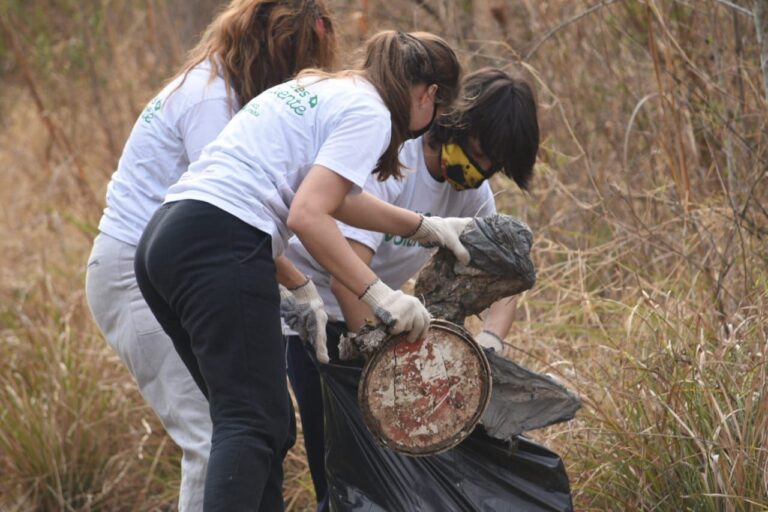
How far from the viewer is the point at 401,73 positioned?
8.81 ft

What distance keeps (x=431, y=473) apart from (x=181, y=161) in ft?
3.59

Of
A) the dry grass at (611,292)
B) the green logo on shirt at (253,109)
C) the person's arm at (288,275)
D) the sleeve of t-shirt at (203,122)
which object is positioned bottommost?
the dry grass at (611,292)

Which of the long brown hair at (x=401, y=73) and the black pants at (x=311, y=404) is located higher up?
the long brown hair at (x=401, y=73)

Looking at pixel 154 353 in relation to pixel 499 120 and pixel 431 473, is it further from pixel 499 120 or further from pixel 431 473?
pixel 499 120

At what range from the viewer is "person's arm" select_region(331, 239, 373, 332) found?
293 centimetres

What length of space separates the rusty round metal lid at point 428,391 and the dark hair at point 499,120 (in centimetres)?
52

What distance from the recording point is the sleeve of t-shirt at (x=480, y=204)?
3251 mm

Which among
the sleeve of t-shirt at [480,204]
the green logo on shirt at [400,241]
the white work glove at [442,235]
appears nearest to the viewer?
the white work glove at [442,235]

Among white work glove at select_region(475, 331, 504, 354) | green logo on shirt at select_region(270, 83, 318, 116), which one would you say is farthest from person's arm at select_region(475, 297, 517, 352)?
green logo on shirt at select_region(270, 83, 318, 116)

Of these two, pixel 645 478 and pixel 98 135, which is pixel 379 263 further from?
pixel 98 135

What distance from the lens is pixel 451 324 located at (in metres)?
2.76

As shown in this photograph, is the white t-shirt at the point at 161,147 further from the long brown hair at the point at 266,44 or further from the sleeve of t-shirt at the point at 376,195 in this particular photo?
the sleeve of t-shirt at the point at 376,195

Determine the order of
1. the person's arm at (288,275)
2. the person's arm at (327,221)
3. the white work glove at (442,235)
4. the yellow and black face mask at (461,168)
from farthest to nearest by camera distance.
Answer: the yellow and black face mask at (461,168)
the person's arm at (288,275)
the white work glove at (442,235)
the person's arm at (327,221)

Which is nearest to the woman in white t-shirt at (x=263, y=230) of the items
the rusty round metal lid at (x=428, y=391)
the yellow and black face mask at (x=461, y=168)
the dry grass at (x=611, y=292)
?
the rusty round metal lid at (x=428, y=391)
